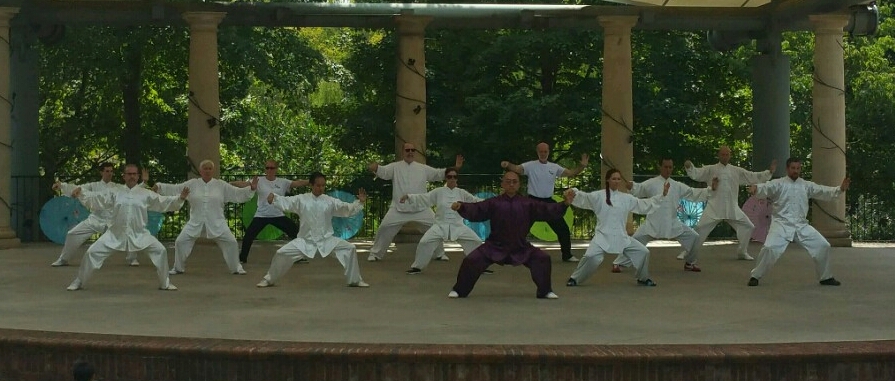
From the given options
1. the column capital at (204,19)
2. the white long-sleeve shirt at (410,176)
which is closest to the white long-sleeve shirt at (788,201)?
the white long-sleeve shirt at (410,176)

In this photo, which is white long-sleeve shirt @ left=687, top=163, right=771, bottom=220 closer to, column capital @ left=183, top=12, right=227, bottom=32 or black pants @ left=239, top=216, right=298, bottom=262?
black pants @ left=239, top=216, right=298, bottom=262

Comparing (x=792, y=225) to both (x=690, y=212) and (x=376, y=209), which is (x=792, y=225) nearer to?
(x=690, y=212)

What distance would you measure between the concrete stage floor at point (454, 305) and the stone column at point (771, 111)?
6138 mm

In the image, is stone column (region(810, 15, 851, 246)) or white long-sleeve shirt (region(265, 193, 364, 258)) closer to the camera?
white long-sleeve shirt (region(265, 193, 364, 258))

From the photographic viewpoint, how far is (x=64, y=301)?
15.6m

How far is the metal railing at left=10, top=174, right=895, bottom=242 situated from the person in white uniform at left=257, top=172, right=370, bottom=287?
9.48 metres

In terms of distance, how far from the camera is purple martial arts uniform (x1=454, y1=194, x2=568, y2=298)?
53.0 feet

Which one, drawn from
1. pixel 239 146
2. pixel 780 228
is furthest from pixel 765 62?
pixel 239 146

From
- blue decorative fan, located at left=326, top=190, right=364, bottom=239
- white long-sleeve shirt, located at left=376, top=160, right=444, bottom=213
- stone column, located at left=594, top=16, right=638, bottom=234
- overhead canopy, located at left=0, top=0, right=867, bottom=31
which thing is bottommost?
blue decorative fan, located at left=326, top=190, right=364, bottom=239

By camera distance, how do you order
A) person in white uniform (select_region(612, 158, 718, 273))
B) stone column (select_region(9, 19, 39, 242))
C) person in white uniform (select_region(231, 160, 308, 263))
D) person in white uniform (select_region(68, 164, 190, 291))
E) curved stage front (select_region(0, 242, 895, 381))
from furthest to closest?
stone column (select_region(9, 19, 39, 242)) < person in white uniform (select_region(231, 160, 308, 263)) < person in white uniform (select_region(612, 158, 718, 273)) < person in white uniform (select_region(68, 164, 190, 291)) < curved stage front (select_region(0, 242, 895, 381))

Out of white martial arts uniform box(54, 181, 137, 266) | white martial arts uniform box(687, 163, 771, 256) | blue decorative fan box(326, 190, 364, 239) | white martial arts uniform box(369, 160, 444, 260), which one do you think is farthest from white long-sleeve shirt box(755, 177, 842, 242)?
blue decorative fan box(326, 190, 364, 239)

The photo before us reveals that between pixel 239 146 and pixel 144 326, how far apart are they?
1352 inches

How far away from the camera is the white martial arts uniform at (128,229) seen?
17078 mm

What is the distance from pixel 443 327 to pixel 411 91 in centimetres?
1247
